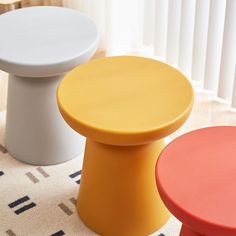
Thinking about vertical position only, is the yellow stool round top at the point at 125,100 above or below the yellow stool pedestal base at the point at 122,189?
above

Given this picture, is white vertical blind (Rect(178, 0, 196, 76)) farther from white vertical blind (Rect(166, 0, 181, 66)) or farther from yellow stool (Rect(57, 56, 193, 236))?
yellow stool (Rect(57, 56, 193, 236))

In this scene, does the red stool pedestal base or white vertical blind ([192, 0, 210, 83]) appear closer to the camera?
the red stool pedestal base

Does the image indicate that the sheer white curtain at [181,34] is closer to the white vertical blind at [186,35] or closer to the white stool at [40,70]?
the white vertical blind at [186,35]

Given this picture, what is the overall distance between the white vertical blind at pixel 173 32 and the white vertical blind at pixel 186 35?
0.04 m

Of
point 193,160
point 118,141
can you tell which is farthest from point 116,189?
point 193,160

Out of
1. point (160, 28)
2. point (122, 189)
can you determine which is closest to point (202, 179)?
point (122, 189)

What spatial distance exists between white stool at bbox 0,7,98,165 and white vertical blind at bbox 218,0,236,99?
0.49 m

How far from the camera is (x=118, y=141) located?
5.01 ft

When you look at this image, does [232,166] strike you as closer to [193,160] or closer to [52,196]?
[193,160]

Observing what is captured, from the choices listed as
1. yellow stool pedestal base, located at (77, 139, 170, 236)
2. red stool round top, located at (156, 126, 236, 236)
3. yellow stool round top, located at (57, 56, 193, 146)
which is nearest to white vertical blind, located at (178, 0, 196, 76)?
yellow stool round top, located at (57, 56, 193, 146)

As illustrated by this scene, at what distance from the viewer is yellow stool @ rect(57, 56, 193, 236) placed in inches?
60.9

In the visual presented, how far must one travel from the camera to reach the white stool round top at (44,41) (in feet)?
6.05

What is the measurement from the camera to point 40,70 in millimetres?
1836

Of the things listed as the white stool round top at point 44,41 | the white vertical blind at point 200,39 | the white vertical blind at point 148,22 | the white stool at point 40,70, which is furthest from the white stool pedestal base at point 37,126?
the white vertical blind at point 148,22
